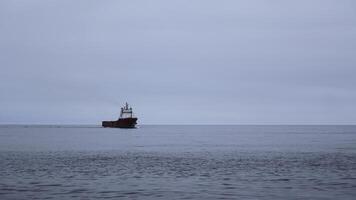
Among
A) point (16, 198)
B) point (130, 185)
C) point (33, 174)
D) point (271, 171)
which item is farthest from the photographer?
point (271, 171)

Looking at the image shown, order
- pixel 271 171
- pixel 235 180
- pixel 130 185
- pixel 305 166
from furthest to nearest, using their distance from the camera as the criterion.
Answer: pixel 305 166 < pixel 271 171 < pixel 235 180 < pixel 130 185

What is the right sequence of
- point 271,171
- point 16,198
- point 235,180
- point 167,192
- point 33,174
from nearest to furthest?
1. point 16,198
2. point 167,192
3. point 235,180
4. point 33,174
5. point 271,171

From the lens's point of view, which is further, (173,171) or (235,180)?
(173,171)

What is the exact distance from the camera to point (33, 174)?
1574 inches

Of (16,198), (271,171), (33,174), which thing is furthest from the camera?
(271,171)

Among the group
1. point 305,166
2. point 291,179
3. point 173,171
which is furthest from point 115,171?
point 305,166

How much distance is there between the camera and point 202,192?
30.7 metres

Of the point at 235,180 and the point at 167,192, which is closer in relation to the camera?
the point at 167,192

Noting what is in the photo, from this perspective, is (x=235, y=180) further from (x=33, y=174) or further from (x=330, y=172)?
(x=33, y=174)

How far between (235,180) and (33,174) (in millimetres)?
16235

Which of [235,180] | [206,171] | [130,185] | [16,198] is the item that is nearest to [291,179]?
[235,180]

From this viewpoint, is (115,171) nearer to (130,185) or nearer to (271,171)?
(130,185)

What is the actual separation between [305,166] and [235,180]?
13.6 m

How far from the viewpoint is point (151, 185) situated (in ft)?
111
